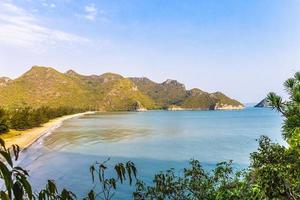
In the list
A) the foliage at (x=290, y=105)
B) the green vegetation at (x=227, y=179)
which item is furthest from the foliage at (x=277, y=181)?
the foliage at (x=290, y=105)

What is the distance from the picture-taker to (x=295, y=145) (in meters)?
8.09

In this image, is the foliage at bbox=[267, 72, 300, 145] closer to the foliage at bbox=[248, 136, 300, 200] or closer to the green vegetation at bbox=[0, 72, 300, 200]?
the green vegetation at bbox=[0, 72, 300, 200]

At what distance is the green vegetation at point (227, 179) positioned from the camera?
334 cm

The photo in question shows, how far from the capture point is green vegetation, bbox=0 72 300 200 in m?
3.34

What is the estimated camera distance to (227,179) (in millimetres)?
11289

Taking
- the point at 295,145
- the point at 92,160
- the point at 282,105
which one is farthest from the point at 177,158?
the point at 295,145

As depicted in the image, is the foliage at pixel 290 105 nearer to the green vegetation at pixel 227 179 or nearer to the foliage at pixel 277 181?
Result: the green vegetation at pixel 227 179

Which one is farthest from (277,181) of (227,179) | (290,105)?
(290,105)

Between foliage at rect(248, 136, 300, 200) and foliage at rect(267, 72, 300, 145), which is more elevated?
foliage at rect(267, 72, 300, 145)

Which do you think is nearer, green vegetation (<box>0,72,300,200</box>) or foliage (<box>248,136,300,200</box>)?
green vegetation (<box>0,72,300,200</box>)

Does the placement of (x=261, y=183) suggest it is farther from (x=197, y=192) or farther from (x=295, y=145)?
(x=197, y=192)

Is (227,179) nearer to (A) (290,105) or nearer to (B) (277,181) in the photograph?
(A) (290,105)

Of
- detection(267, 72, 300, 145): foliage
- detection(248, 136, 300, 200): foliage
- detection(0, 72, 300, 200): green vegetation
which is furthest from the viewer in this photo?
detection(267, 72, 300, 145): foliage

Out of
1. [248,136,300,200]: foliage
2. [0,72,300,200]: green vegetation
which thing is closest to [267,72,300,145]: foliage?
[0,72,300,200]: green vegetation
